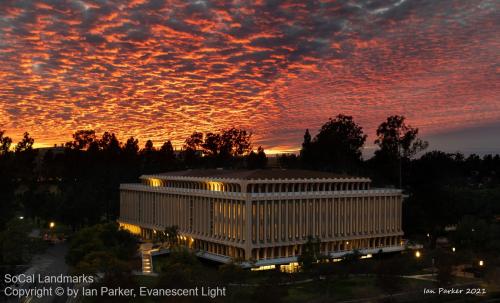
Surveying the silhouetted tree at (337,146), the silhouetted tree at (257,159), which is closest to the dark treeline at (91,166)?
the silhouetted tree at (257,159)

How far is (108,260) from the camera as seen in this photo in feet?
227

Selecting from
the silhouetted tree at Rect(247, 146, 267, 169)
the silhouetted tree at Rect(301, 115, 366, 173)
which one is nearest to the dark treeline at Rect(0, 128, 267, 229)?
the silhouetted tree at Rect(247, 146, 267, 169)

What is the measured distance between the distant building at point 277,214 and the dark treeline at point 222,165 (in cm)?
2232

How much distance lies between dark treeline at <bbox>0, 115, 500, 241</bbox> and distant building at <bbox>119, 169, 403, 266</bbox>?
73.2ft

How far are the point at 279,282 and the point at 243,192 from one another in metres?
21.5

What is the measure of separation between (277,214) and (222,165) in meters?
89.7

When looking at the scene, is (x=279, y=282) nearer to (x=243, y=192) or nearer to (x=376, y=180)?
(x=243, y=192)

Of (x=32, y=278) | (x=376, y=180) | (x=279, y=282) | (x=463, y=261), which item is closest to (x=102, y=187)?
(x=32, y=278)

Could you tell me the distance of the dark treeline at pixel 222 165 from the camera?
12194cm

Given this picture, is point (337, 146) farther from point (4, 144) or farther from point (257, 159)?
point (4, 144)

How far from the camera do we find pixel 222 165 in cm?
17512

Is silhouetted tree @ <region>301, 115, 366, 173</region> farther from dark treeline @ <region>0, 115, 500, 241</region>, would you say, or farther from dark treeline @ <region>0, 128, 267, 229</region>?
dark treeline @ <region>0, 128, 267, 229</region>

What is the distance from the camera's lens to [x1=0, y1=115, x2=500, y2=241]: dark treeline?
121938 millimetres

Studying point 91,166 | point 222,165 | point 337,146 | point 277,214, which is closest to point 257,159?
point 222,165
